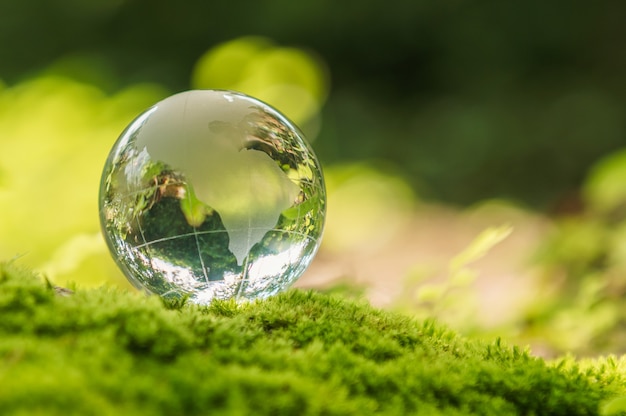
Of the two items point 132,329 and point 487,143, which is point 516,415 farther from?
point 487,143

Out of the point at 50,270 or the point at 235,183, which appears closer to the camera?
the point at 235,183

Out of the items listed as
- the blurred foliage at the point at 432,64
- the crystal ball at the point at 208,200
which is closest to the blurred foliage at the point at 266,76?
the blurred foliage at the point at 432,64

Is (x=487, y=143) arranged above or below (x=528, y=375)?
above

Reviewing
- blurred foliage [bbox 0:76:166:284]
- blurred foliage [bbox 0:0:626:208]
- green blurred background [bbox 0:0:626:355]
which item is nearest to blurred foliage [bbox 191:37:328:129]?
green blurred background [bbox 0:0:626:355]

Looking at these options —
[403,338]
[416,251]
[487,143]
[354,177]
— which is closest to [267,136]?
[403,338]

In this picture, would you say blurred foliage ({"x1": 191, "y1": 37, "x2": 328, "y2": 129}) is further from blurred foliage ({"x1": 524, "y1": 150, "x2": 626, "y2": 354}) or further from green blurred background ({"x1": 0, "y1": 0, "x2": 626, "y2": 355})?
blurred foliage ({"x1": 524, "y1": 150, "x2": 626, "y2": 354})

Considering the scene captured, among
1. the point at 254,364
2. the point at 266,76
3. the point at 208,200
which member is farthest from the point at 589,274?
the point at 266,76

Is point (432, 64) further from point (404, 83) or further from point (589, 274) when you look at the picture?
point (589, 274)
